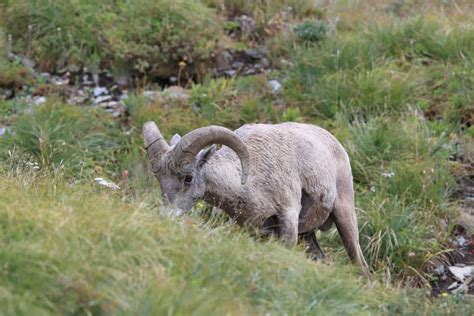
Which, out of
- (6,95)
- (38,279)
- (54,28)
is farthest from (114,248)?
(54,28)

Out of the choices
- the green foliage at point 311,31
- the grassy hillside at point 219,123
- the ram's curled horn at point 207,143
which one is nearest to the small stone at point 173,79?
the grassy hillside at point 219,123

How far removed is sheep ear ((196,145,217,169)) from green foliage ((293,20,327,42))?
24.9 feet

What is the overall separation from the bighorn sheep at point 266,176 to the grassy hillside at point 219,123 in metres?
0.27

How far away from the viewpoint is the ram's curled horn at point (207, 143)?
7.53 metres

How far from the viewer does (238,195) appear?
7785 millimetres

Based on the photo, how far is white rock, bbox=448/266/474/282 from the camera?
33.2 feet

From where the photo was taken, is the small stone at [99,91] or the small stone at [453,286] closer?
the small stone at [453,286]

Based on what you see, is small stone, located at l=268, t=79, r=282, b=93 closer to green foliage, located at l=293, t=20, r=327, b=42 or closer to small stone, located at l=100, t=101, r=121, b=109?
green foliage, located at l=293, t=20, r=327, b=42

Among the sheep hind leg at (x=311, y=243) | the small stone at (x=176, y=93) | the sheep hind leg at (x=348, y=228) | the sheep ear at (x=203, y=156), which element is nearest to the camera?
the sheep ear at (x=203, y=156)

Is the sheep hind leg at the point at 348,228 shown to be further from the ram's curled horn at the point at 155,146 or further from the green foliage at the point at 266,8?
the green foliage at the point at 266,8

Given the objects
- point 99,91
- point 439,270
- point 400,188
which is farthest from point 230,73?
point 439,270

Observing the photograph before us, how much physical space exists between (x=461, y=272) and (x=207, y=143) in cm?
393

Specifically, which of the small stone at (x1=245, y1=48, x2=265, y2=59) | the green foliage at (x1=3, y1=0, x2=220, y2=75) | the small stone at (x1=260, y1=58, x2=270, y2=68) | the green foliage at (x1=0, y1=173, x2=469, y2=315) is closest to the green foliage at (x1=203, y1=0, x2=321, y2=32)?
the small stone at (x1=245, y1=48, x2=265, y2=59)

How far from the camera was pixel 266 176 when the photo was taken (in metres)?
8.01
